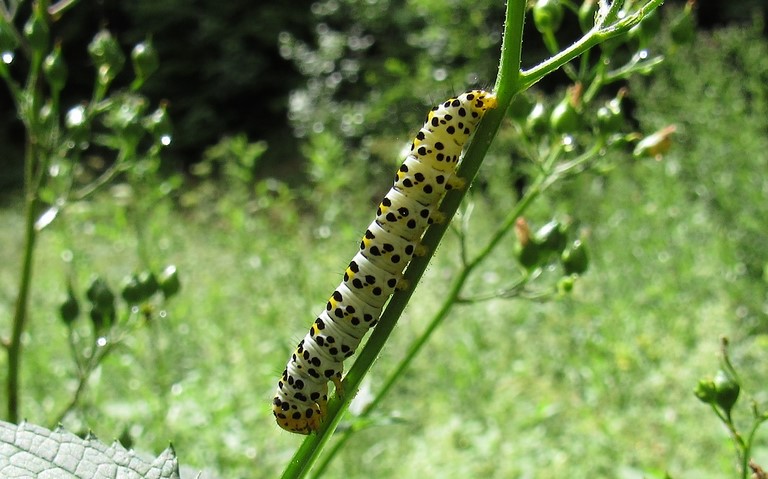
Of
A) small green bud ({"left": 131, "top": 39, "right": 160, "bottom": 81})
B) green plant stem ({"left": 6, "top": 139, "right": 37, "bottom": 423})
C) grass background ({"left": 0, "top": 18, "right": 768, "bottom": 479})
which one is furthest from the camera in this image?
grass background ({"left": 0, "top": 18, "right": 768, "bottom": 479})

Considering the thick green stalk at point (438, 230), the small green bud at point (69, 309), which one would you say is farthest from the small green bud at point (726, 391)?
the small green bud at point (69, 309)

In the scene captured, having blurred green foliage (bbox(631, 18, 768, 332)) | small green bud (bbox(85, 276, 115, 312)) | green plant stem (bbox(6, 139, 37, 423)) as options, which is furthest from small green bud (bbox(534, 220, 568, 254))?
blurred green foliage (bbox(631, 18, 768, 332))

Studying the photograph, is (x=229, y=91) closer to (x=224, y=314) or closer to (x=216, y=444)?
(x=224, y=314)

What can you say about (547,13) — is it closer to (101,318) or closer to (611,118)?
(611,118)

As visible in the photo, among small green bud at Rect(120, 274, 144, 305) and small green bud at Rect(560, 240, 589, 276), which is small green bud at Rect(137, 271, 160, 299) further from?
small green bud at Rect(560, 240, 589, 276)

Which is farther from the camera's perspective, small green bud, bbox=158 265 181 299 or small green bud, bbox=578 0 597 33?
small green bud, bbox=158 265 181 299

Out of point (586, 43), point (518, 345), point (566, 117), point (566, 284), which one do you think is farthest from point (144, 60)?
point (518, 345)
